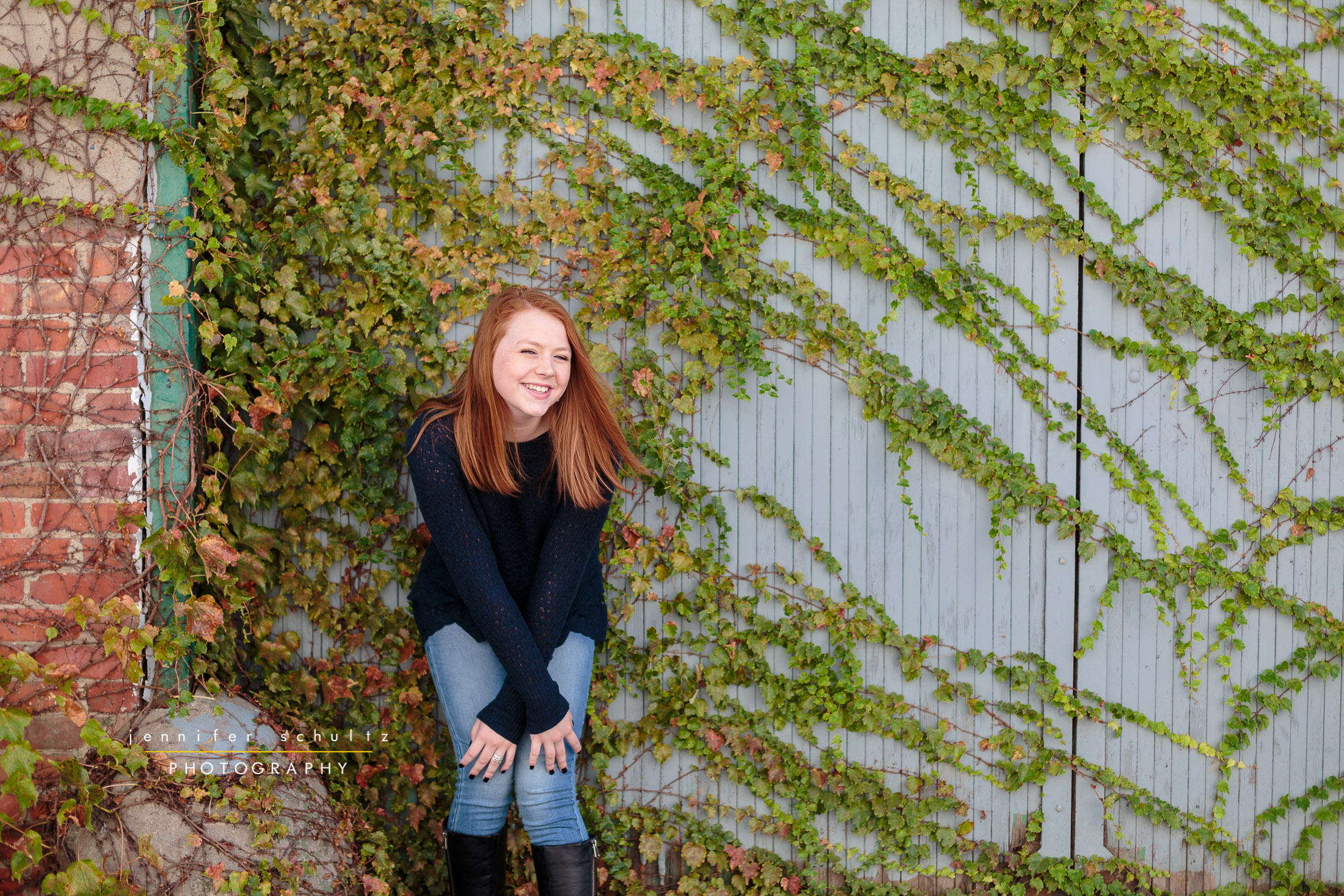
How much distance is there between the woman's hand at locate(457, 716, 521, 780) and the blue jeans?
0.04 metres

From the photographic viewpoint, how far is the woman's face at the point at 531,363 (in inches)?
78.2

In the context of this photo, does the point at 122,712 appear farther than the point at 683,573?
No

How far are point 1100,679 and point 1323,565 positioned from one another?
A: 756mm

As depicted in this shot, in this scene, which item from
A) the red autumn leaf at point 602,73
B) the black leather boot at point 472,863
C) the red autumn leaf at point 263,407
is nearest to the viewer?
the black leather boot at point 472,863

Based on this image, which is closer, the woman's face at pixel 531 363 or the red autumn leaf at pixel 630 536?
the woman's face at pixel 531 363

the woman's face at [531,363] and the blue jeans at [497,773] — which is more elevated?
the woman's face at [531,363]

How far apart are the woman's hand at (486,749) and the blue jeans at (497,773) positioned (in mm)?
35

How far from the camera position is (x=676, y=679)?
258 cm

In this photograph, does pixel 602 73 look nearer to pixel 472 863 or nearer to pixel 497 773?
pixel 497 773

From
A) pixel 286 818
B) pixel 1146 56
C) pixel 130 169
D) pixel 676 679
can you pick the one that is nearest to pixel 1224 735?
pixel 676 679

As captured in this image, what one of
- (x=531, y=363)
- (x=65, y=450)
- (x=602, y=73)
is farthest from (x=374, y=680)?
(x=602, y=73)

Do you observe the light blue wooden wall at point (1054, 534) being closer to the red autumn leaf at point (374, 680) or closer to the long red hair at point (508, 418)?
the red autumn leaf at point (374, 680)

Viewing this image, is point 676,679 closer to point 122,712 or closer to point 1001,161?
A: point 122,712

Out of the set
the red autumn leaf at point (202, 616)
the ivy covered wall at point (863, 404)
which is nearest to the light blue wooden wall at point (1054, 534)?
the ivy covered wall at point (863, 404)
